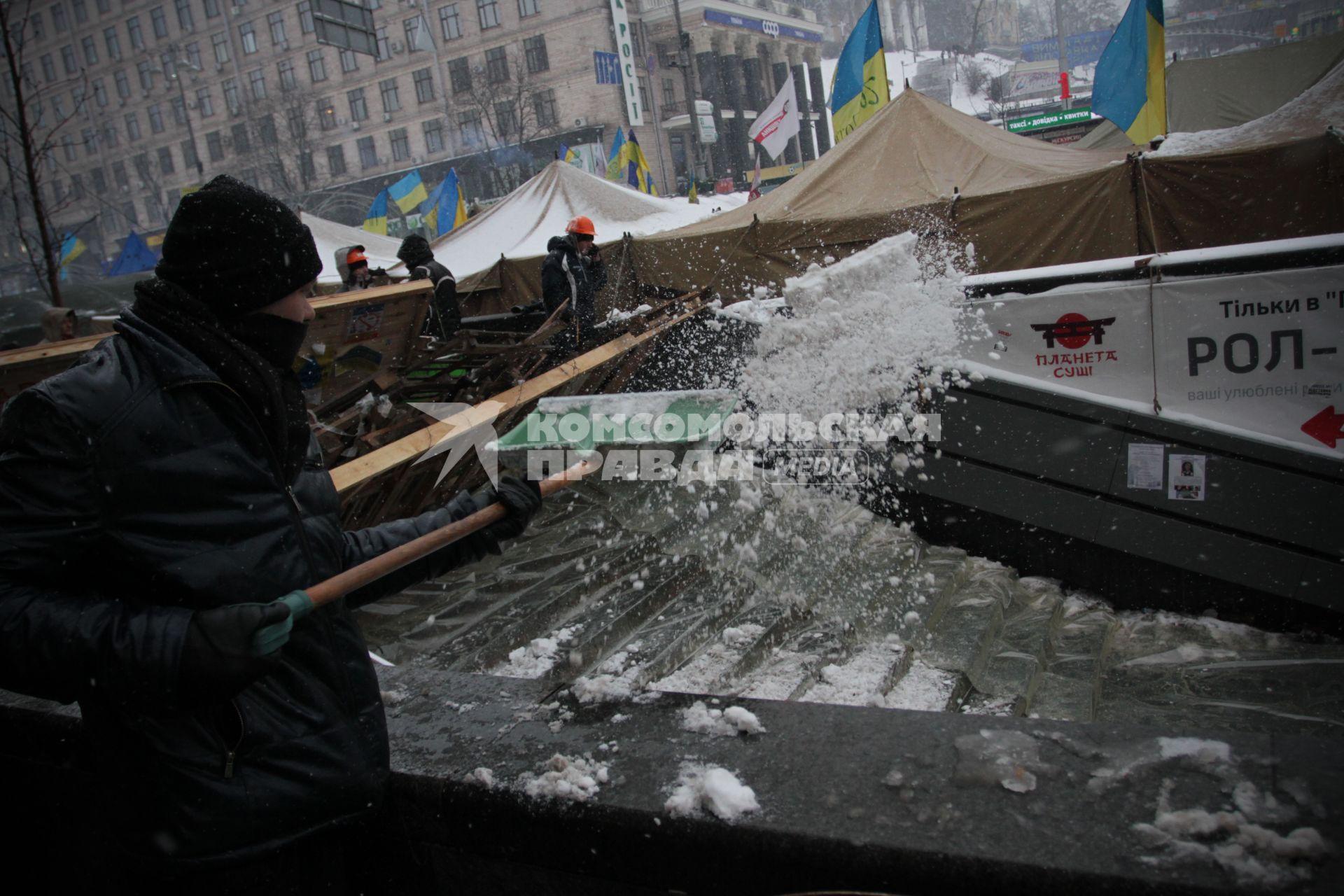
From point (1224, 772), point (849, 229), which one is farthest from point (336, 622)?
point (849, 229)

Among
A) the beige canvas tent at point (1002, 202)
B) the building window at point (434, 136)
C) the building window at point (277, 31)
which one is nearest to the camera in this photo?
the beige canvas tent at point (1002, 202)

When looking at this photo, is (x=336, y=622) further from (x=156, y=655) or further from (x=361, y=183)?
(x=361, y=183)

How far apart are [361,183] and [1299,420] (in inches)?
1944

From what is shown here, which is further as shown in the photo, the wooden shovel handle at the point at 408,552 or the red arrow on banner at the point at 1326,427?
the red arrow on banner at the point at 1326,427

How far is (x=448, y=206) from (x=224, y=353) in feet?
52.1

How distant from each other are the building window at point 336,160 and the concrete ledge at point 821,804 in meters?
52.5

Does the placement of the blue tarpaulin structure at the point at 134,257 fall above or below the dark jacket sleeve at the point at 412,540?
above

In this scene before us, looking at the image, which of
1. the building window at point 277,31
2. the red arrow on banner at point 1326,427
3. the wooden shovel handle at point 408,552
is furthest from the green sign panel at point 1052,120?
the building window at point 277,31

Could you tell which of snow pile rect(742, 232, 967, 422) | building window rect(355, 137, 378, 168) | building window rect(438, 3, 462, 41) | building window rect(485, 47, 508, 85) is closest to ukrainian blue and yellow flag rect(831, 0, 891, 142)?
snow pile rect(742, 232, 967, 422)

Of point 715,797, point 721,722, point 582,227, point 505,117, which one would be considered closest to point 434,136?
point 505,117

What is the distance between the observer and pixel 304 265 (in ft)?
5.20

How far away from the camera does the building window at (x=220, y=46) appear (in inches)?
1722

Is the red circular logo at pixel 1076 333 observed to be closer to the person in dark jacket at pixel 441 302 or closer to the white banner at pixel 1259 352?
the white banner at pixel 1259 352

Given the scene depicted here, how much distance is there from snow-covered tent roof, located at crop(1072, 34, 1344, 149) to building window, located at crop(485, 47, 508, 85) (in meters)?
34.2
